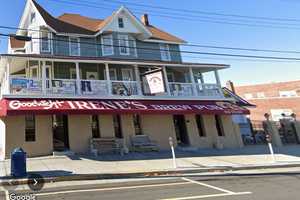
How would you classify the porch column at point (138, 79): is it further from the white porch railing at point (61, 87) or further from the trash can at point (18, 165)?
the trash can at point (18, 165)

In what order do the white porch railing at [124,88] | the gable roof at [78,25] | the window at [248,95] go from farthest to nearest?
the window at [248,95] < the gable roof at [78,25] < the white porch railing at [124,88]

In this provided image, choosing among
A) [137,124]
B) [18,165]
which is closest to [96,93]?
[137,124]

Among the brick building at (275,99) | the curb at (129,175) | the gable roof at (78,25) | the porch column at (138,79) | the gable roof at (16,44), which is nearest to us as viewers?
the curb at (129,175)

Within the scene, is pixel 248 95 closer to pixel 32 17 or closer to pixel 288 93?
pixel 288 93

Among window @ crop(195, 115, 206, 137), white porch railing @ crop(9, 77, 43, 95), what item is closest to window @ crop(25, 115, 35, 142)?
white porch railing @ crop(9, 77, 43, 95)

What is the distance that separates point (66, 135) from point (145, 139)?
524cm

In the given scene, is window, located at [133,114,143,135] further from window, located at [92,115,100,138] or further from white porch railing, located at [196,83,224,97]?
white porch railing, located at [196,83,224,97]

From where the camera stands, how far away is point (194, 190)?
28.3 feet

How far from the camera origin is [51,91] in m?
16.8

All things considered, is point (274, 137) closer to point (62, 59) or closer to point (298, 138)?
point (298, 138)

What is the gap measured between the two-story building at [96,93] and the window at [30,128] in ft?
0.18

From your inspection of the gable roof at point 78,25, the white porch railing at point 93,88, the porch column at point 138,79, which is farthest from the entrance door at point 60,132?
the gable roof at point 78,25

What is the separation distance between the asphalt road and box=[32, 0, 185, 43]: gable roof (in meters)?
16.4

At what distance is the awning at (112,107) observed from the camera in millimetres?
14685
